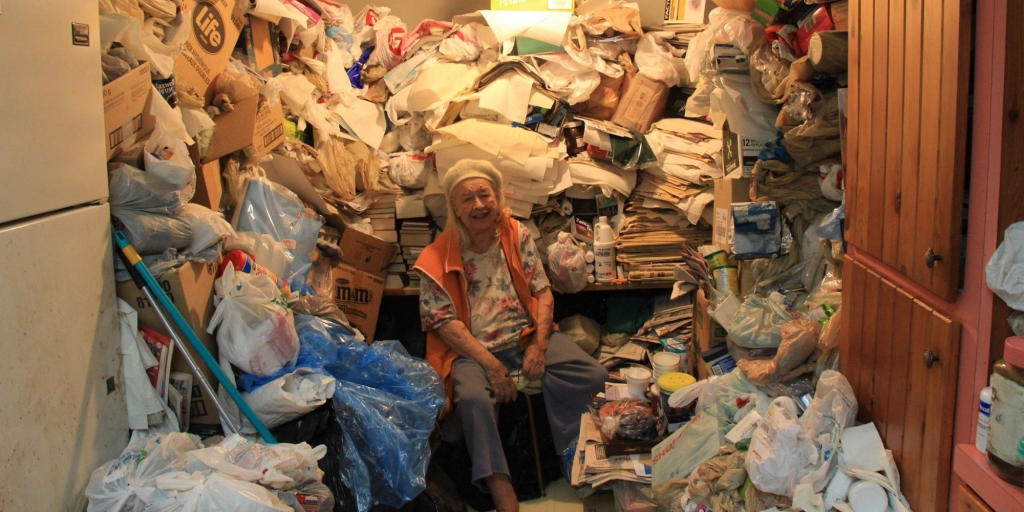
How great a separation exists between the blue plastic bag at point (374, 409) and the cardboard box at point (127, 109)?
0.76 meters

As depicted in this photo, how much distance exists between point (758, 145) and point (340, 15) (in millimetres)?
2344

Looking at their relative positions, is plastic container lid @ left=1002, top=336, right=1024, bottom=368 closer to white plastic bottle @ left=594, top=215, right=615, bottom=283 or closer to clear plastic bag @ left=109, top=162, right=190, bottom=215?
clear plastic bag @ left=109, top=162, right=190, bottom=215

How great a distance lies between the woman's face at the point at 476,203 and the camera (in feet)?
9.90

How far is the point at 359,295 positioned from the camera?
3420 millimetres

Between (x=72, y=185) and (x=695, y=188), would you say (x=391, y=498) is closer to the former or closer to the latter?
(x=72, y=185)

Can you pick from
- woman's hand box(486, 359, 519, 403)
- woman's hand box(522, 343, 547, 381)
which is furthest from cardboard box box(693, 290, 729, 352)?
woman's hand box(486, 359, 519, 403)

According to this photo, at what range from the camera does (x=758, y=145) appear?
273cm

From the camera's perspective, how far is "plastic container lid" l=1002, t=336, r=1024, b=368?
1.14 m

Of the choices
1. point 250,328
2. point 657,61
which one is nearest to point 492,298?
point 250,328

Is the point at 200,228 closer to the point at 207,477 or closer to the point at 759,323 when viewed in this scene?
the point at 207,477

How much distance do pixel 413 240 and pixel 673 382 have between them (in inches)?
60.1

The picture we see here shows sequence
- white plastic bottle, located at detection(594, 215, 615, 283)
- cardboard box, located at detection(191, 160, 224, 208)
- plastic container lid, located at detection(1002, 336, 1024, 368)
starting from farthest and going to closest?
white plastic bottle, located at detection(594, 215, 615, 283) → cardboard box, located at detection(191, 160, 224, 208) → plastic container lid, located at detection(1002, 336, 1024, 368)

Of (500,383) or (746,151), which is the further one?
(500,383)

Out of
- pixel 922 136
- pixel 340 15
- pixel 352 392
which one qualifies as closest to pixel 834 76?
pixel 922 136
